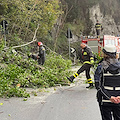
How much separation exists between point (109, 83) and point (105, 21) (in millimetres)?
30145

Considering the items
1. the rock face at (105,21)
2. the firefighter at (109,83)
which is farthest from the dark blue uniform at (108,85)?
the rock face at (105,21)

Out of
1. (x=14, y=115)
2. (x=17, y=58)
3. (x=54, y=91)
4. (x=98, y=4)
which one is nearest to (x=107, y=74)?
(x=14, y=115)

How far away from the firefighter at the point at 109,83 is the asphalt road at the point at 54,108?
159 centimetres

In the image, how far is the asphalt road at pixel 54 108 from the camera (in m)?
5.24

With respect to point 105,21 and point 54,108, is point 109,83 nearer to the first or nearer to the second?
point 54,108

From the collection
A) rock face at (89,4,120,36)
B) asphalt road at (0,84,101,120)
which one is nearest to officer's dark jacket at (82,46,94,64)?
asphalt road at (0,84,101,120)

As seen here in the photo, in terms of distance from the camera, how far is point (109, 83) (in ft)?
11.5

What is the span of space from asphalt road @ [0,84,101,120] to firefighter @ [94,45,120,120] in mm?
1592

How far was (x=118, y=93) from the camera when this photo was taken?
3.50m

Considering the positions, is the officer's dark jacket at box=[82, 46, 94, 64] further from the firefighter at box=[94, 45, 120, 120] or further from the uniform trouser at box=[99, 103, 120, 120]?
the uniform trouser at box=[99, 103, 120, 120]

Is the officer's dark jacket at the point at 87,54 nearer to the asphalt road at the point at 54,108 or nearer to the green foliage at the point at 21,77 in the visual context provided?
the asphalt road at the point at 54,108

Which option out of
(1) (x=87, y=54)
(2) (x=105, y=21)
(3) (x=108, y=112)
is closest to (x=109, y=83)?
(3) (x=108, y=112)

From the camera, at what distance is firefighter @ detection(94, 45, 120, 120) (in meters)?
3.49

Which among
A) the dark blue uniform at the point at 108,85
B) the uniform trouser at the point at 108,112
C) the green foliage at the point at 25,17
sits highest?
the green foliage at the point at 25,17
